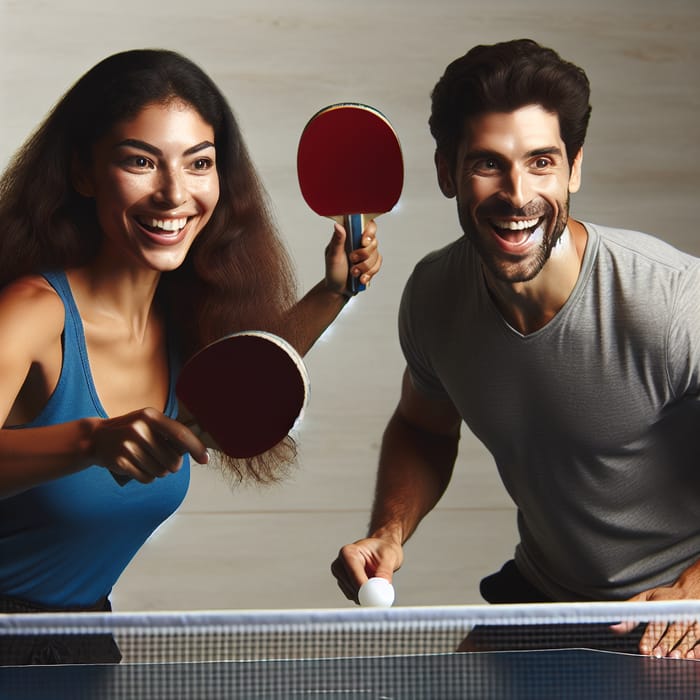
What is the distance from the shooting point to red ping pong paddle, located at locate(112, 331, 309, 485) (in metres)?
1.49

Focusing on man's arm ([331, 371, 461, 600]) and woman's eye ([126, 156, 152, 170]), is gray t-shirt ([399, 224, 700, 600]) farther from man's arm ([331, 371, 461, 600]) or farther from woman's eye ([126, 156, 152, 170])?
woman's eye ([126, 156, 152, 170])

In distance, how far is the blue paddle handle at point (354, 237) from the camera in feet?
5.86

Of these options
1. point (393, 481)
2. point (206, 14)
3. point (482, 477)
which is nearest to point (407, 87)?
point (206, 14)

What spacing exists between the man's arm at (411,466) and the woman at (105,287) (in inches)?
10.8

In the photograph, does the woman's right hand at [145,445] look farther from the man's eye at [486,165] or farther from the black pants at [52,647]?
the man's eye at [486,165]

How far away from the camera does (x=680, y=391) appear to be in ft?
5.36

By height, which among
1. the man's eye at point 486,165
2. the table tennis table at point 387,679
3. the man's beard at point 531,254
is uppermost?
the man's eye at point 486,165

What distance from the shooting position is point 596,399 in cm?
166

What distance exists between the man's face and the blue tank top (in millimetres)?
596

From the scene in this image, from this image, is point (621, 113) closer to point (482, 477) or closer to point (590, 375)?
point (482, 477)

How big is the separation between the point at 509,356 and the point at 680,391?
25cm

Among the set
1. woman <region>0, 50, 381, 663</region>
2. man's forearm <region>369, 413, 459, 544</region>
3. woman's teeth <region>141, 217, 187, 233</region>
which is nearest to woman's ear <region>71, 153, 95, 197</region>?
woman <region>0, 50, 381, 663</region>

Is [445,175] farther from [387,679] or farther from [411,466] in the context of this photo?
[387,679]

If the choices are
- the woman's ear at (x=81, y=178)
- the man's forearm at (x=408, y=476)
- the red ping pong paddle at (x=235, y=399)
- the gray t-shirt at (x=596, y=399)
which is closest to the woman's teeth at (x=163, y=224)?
the woman's ear at (x=81, y=178)
